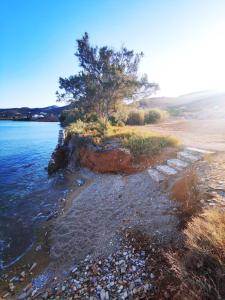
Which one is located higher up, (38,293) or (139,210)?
(139,210)

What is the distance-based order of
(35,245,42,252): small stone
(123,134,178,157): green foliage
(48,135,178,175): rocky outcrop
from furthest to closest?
(123,134,178,157): green foliage < (48,135,178,175): rocky outcrop < (35,245,42,252): small stone

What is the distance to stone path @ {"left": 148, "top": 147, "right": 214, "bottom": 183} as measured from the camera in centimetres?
686

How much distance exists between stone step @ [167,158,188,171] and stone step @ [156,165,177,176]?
0.15 metres

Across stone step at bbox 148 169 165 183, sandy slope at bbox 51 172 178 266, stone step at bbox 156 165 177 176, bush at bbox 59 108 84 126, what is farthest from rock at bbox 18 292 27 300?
bush at bbox 59 108 84 126

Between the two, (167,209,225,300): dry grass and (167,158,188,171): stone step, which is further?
(167,158,188,171): stone step

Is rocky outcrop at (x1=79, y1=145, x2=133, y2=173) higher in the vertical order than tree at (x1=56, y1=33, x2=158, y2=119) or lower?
lower

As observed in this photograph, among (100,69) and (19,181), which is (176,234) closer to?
(19,181)

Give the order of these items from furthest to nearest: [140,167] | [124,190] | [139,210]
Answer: [140,167]
[124,190]
[139,210]

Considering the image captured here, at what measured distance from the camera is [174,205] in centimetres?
528

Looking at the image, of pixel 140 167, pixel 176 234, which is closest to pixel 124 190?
pixel 140 167

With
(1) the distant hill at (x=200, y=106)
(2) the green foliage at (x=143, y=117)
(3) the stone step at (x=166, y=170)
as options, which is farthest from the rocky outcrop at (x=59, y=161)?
(2) the green foliage at (x=143, y=117)

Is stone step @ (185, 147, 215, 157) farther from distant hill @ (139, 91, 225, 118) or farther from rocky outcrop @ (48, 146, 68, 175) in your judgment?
distant hill @ (139, 91, 225, 118)

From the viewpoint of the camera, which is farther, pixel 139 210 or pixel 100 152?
pixel 100 152

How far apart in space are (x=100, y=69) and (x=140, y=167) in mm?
8294
